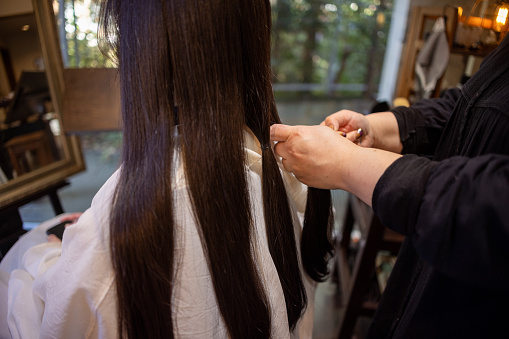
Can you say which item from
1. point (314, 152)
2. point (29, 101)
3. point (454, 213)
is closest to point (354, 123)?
point (314, 152)

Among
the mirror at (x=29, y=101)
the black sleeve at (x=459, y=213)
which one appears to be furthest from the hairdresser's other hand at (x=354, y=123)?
the mirror at (x=29, y=101)

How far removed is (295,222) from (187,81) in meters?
0.46

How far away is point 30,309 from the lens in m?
0.72

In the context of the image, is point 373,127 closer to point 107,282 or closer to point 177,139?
point 177,139

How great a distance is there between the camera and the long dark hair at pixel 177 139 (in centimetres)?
51

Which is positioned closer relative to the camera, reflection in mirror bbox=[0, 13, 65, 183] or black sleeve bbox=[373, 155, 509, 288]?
black sleeve bbox=[373, 155, 509, 288]

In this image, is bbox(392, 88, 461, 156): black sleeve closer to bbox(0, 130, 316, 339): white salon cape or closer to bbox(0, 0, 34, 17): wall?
bbox(0, 130, 316, 339): white salon cape

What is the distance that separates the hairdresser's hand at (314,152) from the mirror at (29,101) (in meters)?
0.89

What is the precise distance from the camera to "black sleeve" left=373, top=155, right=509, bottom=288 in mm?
408

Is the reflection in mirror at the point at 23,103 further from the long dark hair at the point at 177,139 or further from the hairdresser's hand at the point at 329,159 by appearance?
the hairdresser's hand at the point at 329,159

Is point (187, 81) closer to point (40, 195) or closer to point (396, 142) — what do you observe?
point (396, 142)

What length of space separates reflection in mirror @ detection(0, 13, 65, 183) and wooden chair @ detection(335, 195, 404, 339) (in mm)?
1290

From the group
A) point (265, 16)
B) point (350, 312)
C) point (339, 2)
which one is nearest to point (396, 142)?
point (265, 16)

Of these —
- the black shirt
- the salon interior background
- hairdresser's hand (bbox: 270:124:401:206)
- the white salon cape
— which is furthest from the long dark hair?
the salon interior background
